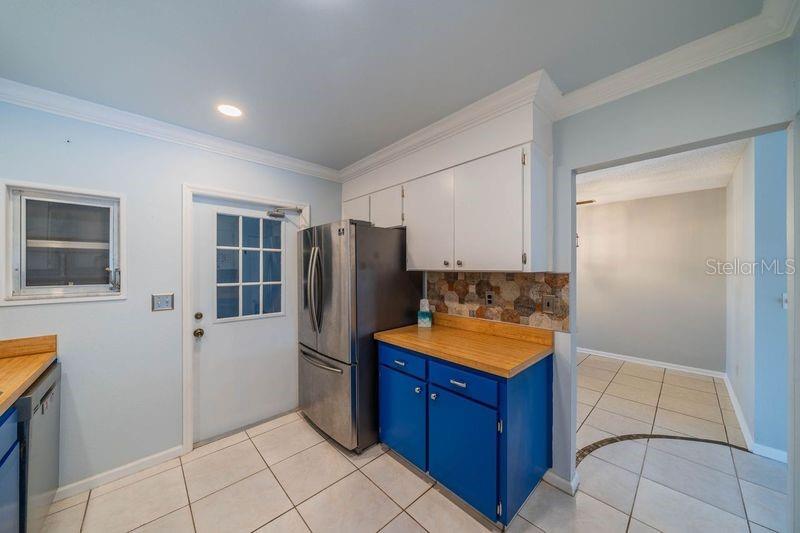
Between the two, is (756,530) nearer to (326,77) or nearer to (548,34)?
(548,34)

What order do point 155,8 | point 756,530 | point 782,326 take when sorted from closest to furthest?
1. point 155,8
2. point 756,530
3. point 782,326

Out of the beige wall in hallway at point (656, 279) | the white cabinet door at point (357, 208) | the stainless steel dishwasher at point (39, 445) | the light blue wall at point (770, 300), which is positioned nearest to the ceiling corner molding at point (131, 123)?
the white cabinet door at point (357, 208)

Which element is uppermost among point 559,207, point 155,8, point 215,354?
point 155,8

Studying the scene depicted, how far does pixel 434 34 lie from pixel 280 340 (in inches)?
102

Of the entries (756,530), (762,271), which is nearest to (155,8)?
(756,530)

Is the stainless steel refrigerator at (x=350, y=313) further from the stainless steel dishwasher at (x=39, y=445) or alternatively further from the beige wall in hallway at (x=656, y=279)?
the beige wall in hallway at (x=656, y=279)

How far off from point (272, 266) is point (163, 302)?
2.77 feet

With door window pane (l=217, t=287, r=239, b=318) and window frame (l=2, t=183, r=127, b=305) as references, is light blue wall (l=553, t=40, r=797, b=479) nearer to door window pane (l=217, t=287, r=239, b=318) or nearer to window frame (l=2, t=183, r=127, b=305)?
door window pane (l=217, t=287, r=239, b=318)

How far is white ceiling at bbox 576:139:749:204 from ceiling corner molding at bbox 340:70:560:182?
146cm

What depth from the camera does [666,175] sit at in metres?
3.12

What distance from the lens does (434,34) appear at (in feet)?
4.26

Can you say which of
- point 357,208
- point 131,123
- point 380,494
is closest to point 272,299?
point 357,208

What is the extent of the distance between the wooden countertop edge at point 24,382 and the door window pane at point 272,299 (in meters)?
1.27

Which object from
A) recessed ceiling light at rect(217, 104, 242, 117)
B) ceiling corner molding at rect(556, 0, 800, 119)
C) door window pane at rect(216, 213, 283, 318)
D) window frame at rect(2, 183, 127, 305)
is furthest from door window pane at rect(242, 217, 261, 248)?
ceiling corner molding at rect(556, 0, 800, 119)
